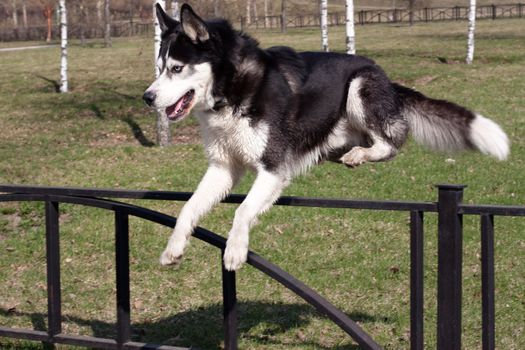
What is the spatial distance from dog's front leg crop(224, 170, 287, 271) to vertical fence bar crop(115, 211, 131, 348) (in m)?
1.19

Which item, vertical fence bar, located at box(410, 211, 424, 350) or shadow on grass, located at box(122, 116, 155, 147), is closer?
vertical fence bar, located at box(410, 211, 424, 350)

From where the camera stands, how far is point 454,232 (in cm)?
451

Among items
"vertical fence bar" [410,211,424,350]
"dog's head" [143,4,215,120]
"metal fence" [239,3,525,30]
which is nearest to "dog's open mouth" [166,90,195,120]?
"dog's head" [143,4,215,120]

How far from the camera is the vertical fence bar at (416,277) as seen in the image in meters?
4.69

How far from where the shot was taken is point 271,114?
16.6 ft

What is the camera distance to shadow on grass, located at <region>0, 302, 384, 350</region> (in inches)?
287

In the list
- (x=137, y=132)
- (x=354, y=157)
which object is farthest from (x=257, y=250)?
(x=137, y=132)

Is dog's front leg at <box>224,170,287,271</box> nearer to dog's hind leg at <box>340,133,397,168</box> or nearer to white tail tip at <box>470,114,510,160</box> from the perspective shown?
dog's hind leg at <box>340,133,397,168</box>

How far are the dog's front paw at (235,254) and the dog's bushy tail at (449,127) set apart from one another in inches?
69.6

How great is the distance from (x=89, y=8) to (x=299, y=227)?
5200cm

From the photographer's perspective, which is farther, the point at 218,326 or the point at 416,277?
the point at 218,326

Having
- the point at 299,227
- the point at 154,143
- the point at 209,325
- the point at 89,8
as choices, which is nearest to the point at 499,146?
the point at 209,325

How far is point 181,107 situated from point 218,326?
3.33 m

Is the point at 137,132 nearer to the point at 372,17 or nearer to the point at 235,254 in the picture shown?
the point at 235,254
